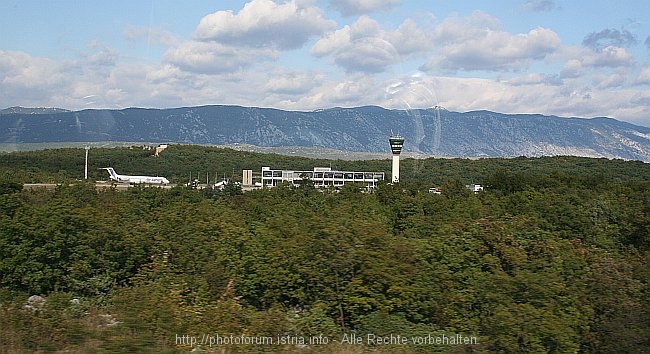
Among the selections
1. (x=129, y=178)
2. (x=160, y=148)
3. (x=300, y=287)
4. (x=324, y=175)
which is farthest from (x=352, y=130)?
(x=300, y=287)

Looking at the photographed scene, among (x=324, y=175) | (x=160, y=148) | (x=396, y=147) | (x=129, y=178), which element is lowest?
(x=129, y=178)

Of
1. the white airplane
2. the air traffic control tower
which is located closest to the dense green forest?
the white airplane

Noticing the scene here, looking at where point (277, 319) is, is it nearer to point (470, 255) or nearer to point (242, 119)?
point (470, 255)

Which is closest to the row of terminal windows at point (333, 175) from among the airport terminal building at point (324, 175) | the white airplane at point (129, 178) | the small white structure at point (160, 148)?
the airport terminal building at point (324, 175)

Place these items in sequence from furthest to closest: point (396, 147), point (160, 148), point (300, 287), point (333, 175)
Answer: point (160, 148) → point (333, 175) → point (396, 147) → point (300, 287)

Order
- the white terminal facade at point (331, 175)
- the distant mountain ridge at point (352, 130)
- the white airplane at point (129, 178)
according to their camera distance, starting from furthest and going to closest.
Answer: the white terminal facade at point (331, 175), the distant mountain ridge at point (352, 130), the white airplane at point (129, 178)

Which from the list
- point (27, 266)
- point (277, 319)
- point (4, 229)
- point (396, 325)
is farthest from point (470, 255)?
point (4, 229)

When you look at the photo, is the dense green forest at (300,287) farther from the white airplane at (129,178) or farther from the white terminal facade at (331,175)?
the white terminal facade at (331,175)

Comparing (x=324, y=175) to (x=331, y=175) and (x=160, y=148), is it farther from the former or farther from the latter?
(x=160, y=148)

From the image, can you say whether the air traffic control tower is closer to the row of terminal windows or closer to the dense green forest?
the row of terminal windows
